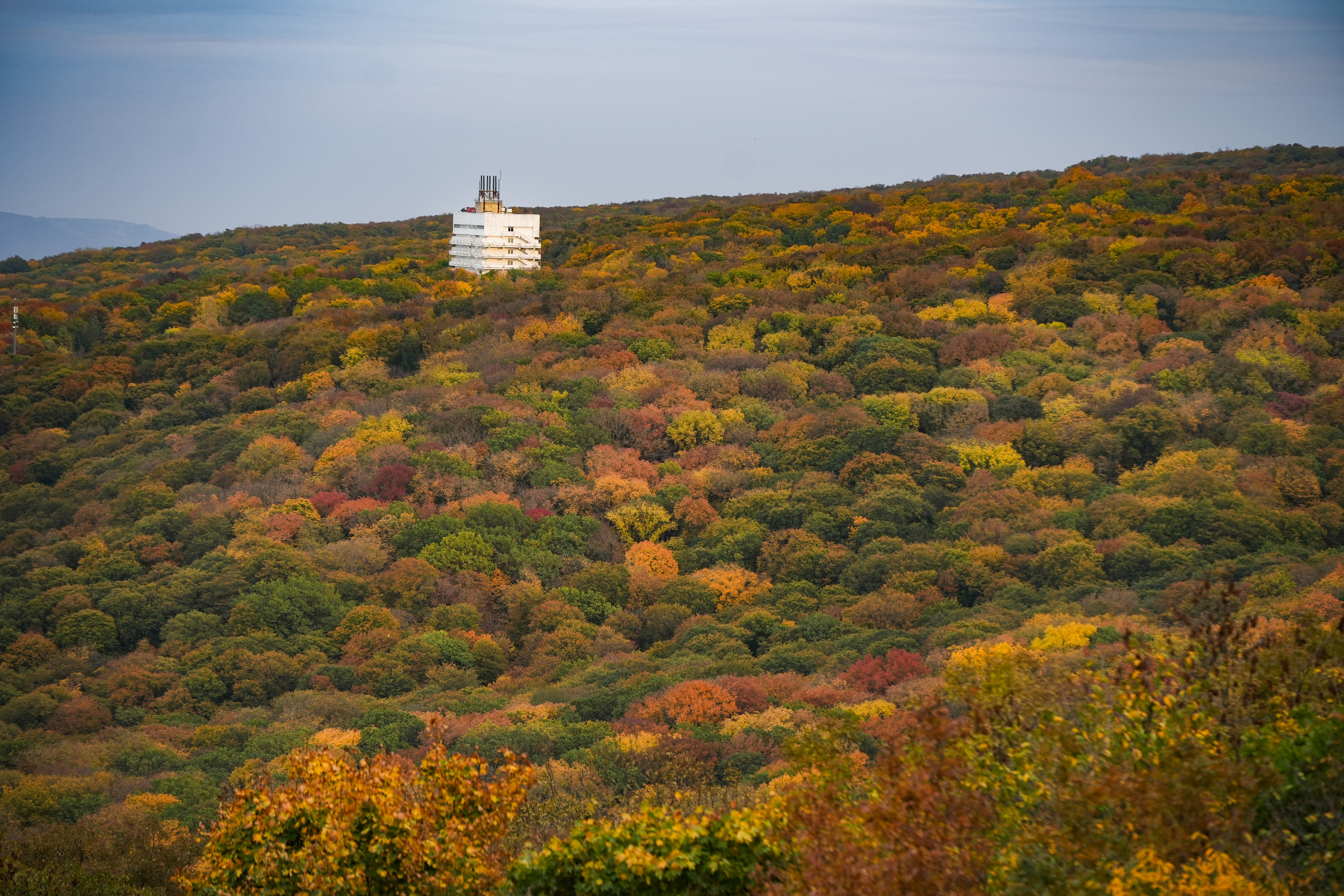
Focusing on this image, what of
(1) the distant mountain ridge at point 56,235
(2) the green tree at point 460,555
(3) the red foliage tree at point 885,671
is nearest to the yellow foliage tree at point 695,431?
(2) the green tree at point 460,555

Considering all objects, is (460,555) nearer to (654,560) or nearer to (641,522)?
(654,560)

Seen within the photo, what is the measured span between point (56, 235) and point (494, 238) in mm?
79153

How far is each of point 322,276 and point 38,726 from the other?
42739 mm

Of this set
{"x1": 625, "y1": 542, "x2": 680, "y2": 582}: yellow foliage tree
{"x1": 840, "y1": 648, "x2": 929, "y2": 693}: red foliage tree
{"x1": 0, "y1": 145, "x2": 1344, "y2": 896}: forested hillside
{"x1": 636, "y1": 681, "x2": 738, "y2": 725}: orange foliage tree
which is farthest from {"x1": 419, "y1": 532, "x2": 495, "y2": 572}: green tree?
{"x1": 840, "y1": 648, "x2": 929, "y2": 693}: red foliage tree

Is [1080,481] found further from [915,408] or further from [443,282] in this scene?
[443,282]

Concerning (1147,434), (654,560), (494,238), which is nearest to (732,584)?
(654,560)

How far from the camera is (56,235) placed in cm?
11662

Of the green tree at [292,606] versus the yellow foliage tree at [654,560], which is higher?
the yellow foliage tree at [654,560]

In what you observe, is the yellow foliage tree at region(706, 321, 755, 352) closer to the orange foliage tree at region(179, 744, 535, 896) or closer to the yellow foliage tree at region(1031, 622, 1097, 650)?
the yellow foliage tree at region(1031, 622, 1097, 650)

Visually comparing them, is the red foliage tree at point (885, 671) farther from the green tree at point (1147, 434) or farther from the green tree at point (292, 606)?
the green tree at point (1147, 434)

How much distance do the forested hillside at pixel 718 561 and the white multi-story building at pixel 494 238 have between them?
3667 mm

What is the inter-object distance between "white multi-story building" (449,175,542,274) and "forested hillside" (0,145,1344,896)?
12.0 ft

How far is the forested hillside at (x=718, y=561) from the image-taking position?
7141mm

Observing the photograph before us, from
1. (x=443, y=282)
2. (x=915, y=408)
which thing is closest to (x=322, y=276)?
(x=443, y=282)
